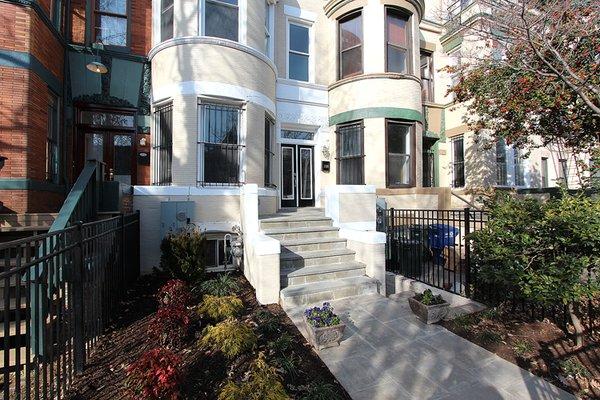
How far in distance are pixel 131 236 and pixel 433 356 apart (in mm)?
6067

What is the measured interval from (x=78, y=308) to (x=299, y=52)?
10416mm

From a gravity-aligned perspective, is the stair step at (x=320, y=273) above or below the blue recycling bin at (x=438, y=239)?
below

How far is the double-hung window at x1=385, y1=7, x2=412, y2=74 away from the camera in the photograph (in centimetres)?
1066

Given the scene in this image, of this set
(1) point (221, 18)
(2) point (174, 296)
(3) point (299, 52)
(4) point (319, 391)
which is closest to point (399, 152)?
(3) point (299, 52)

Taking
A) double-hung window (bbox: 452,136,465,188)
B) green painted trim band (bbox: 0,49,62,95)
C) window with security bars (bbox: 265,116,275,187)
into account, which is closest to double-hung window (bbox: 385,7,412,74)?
double-hung window (bbox: 452,136,465,188)

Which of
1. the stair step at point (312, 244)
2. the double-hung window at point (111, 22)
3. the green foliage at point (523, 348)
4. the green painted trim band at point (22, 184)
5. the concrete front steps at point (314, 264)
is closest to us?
the green foliage at point (523, 348)

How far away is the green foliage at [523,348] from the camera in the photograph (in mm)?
3805

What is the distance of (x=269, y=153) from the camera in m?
9.71

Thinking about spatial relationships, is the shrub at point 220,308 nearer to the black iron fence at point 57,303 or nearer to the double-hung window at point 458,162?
the black iron fence at point 57,303

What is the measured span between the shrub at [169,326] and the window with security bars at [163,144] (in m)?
4.69

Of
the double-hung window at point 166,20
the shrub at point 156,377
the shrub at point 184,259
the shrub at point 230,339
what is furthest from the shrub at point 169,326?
the double-hung window at point 166,20

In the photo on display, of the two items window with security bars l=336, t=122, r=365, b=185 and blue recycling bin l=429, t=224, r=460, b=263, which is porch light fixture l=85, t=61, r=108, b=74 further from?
blue recycling bin l=429, t=224, r=460, b=263

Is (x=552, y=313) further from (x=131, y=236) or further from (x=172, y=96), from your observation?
(x=172, y=96)

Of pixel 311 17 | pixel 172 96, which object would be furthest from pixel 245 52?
pixel 311 17
